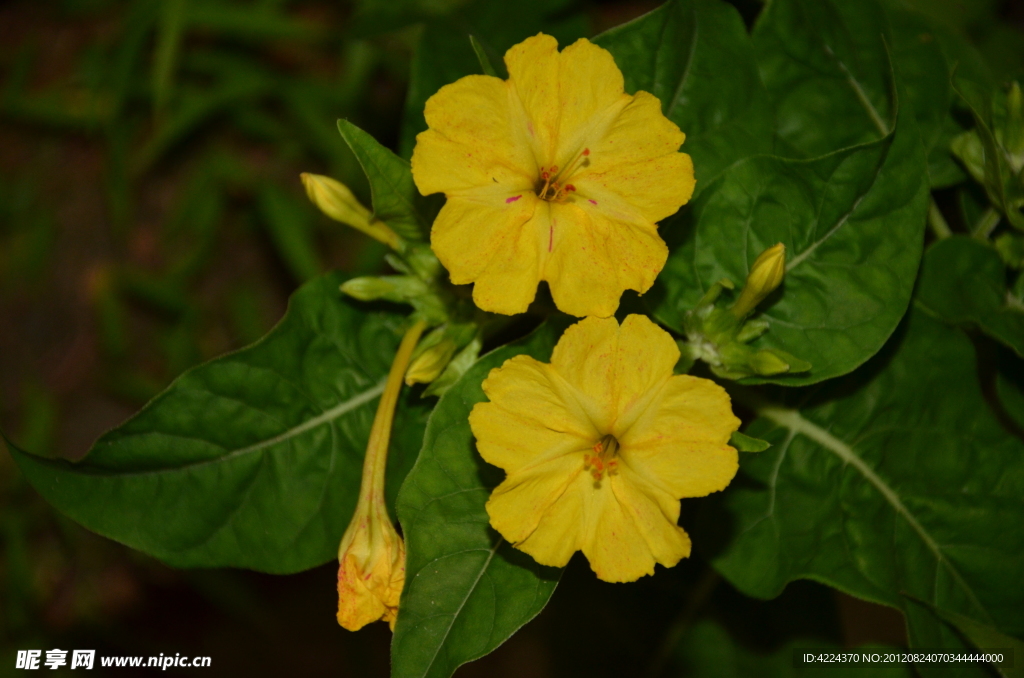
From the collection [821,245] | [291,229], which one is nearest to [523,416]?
[821,245]

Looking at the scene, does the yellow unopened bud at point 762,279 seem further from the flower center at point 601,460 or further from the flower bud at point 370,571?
the flower bud at point 370,571

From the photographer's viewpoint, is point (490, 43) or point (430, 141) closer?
point (430, 141)

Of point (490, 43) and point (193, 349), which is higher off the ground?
point (490, 43)

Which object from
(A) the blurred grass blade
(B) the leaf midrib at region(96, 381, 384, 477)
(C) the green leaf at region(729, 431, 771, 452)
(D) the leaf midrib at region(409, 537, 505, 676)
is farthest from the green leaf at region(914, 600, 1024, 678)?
(A) the blurred grass blade

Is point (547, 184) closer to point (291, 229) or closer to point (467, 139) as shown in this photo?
point (467, 139)

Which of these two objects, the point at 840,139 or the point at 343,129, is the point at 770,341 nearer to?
the point at 840,139

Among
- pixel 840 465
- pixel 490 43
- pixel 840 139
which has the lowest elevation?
pixel 840 465

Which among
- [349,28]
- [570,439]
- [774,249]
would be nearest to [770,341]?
[774,249]

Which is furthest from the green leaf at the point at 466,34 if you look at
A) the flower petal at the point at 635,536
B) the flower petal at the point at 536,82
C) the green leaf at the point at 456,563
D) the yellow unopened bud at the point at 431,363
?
the flower petal at the point at 635,536
